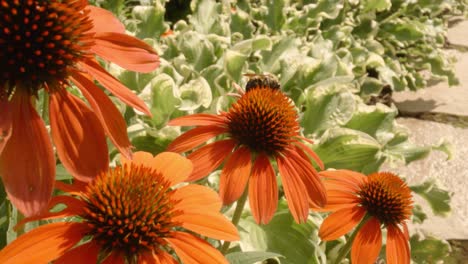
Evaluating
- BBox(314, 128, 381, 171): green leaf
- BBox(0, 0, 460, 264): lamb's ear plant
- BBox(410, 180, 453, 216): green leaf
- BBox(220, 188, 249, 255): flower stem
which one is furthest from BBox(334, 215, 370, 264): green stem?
BBox(410, 180, 453, 216): green leaf

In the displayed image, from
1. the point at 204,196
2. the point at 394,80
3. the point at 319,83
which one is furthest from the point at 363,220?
the point at 394,80

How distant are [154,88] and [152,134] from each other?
0.46 ft

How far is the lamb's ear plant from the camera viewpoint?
140 centimetres

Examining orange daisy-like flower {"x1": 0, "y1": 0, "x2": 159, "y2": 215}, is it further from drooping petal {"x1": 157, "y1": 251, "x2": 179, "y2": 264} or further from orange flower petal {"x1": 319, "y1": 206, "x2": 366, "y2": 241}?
orange flower petal {"x1": 319, "y1": 206, "x2": 366, "y2": 241}

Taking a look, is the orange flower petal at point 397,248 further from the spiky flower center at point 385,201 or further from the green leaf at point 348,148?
the green leaf at point 348,148

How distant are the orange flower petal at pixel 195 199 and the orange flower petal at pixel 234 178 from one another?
0.21ft

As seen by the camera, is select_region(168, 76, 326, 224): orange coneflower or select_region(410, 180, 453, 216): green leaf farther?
select_region(410, 180, 453, 216): green leaf

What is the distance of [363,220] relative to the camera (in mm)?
1070

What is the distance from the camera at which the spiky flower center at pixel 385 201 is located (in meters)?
1.07

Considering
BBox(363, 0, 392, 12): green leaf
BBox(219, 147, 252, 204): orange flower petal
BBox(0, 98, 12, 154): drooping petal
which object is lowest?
BBox(363, 0, 392, 12): green leaf

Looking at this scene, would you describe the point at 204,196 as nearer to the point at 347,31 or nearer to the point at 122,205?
the point at 122,205

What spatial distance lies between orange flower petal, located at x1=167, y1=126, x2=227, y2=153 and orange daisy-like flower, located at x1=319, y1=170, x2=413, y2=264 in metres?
0.25

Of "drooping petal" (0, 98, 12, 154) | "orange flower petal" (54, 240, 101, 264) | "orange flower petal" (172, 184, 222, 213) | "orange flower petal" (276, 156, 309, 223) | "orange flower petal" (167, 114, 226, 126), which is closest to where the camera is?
"drooping petal" (0, 98, 12, 154)

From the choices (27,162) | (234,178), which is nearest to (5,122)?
(27,162)
